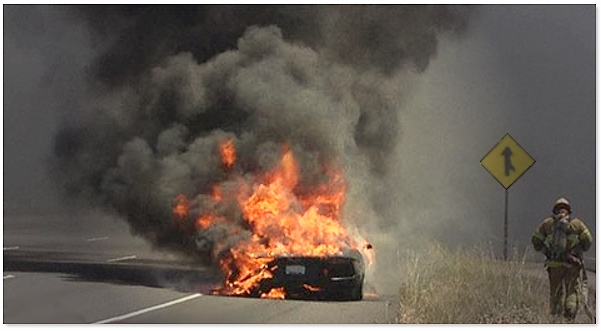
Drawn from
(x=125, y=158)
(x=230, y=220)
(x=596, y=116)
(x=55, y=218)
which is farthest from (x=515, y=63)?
(x=55, y=218)

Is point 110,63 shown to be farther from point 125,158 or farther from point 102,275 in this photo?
point 102,275

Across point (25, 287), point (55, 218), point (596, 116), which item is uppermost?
point (596, 116)

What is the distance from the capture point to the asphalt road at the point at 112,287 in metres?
11.8

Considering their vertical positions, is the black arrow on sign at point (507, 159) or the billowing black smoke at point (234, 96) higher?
the billowing black smoke at point (234, 96)

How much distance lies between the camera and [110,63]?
1283 centimetres

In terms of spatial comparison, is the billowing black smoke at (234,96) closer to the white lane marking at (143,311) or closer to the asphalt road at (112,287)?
the asphalt road at (112,287)

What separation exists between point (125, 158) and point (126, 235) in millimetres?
892

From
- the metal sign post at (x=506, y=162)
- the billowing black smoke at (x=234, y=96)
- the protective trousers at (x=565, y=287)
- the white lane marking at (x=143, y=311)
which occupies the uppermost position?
the billowing black smoke at (x=234, y=96)

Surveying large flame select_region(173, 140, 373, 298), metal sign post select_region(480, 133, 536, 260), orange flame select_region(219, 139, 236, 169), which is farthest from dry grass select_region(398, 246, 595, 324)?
orange flame select_region(219, 139, 236, 169)

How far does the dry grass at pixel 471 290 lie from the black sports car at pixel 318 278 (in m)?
0.60

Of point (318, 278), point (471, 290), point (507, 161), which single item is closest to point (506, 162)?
point (507, 161)

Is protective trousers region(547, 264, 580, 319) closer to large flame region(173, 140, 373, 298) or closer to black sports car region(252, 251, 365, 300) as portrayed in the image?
black sports car region(252, 251, 365, 300)

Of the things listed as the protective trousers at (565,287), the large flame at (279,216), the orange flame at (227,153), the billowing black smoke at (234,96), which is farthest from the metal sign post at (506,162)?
the orange flame at (227,153)

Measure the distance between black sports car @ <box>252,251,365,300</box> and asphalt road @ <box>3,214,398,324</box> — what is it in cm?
13
